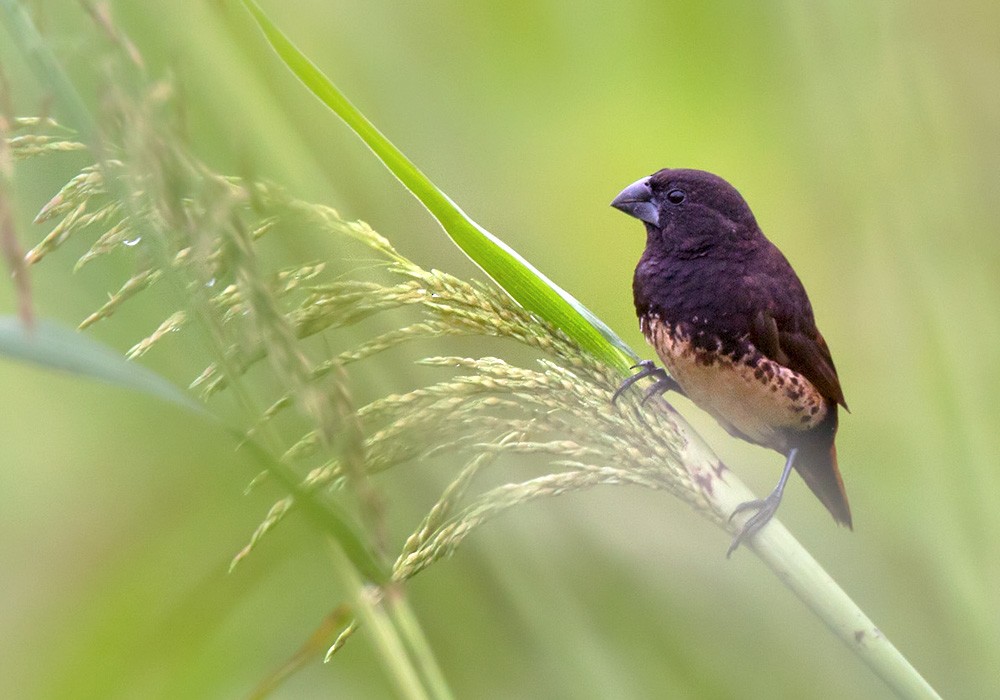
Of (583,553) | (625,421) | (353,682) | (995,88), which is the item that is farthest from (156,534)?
(995,88)

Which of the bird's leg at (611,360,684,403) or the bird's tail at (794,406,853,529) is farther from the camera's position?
the bird's tail at (794,406,853,529)

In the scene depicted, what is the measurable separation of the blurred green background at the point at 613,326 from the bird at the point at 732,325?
0.13m

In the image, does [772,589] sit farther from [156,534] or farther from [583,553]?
[156,534]

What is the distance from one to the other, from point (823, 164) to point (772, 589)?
798mm

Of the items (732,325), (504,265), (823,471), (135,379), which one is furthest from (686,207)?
(135,379)

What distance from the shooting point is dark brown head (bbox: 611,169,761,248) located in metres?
1.52

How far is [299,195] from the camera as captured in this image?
0.98 meters

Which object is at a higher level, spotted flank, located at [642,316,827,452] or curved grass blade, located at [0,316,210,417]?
curved grass blade, located at [0,316,210,417]

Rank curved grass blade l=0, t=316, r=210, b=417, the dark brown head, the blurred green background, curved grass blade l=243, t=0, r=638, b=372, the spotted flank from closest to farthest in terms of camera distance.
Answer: curved grass blade l=0, t=316, r=210, b=417
curved grass blade l=243, t=0, r=638, b=372
the blurred green background
the spotted flank
the dark brown head

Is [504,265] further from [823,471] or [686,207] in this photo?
[823,471]

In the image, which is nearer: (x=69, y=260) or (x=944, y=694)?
(x=69, y=260)

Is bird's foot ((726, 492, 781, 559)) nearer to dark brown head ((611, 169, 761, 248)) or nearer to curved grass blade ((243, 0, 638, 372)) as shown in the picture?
curved grass blade ((243, 0, 638, 372))

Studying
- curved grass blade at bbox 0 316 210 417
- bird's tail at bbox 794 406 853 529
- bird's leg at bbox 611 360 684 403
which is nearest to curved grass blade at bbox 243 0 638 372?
bird's leg at bbox 611 360 684 403

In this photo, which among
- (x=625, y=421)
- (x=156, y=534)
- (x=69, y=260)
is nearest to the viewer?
(x=625, y=421)
